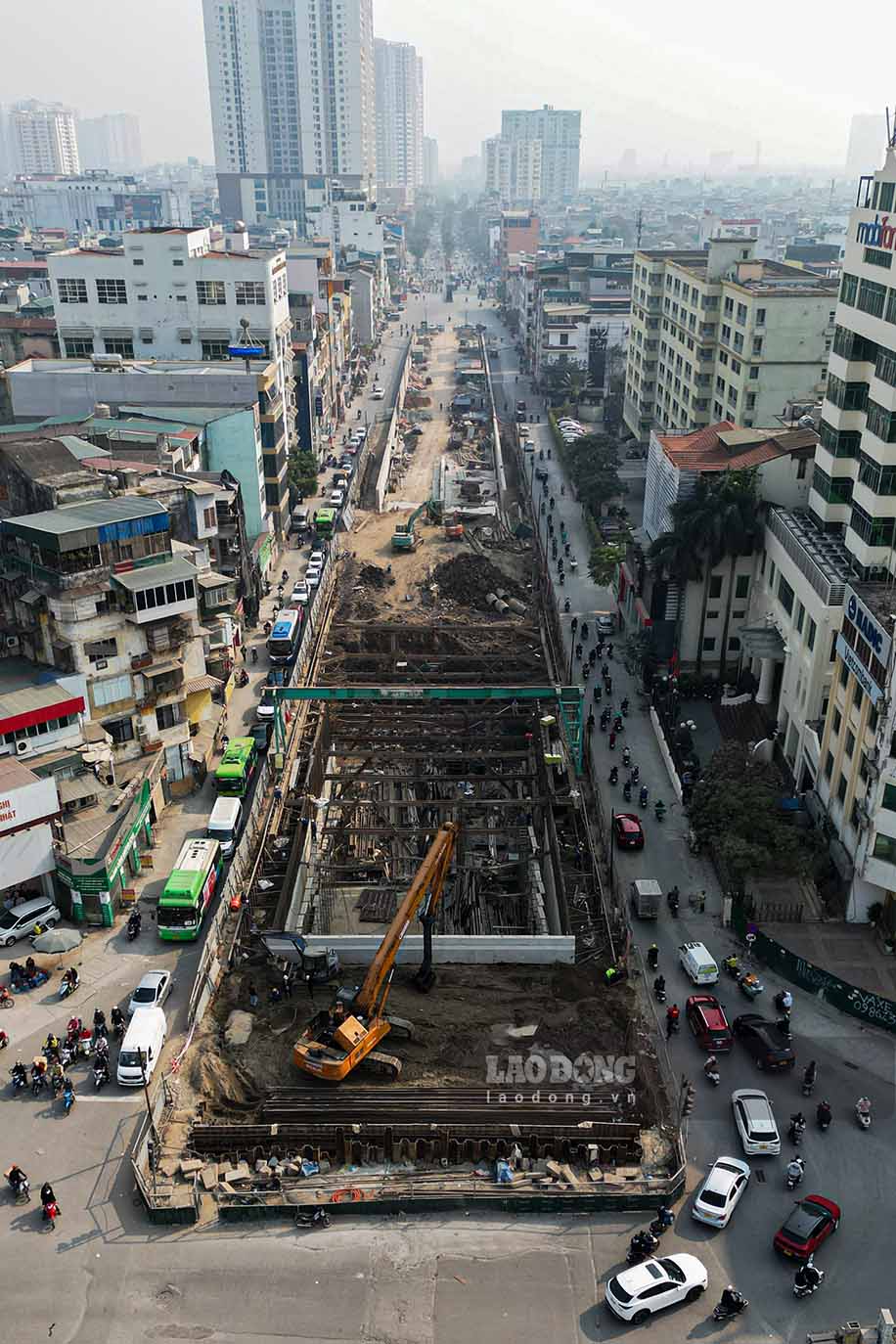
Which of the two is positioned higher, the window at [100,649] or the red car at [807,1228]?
the window at [100,649]

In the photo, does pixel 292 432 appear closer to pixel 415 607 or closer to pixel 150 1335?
pixel 415 607

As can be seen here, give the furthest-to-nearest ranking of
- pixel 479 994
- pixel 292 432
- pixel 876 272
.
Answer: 1. pixel 292 432
2. pixel 876 272
3. pixel 479 994

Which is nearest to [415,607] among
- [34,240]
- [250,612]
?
[250,612]

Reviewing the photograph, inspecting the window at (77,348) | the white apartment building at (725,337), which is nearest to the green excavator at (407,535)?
the white apartment building at (725,337)

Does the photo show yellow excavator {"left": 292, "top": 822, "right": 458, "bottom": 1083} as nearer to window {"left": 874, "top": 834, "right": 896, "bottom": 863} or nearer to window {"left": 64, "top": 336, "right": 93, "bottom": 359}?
window {"left": 874, "top": 834, "right": 896, "bottom": 863}

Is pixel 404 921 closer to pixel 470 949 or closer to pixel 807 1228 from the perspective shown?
pixel 470 949

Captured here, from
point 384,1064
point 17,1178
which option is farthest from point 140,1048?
point 384,1064

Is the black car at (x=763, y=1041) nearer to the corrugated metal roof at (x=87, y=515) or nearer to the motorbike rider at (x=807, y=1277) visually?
the motorbike rider at (x=807, y=1277)
